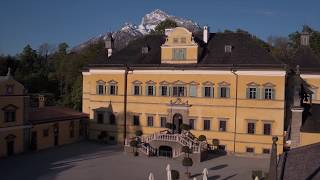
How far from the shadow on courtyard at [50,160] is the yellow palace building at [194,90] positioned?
387 centimetres

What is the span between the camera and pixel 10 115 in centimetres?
3941

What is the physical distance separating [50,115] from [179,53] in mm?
14481

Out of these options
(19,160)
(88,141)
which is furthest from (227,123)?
(19,160)

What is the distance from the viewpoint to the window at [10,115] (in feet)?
128

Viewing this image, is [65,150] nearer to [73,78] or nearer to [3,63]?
[73,78]

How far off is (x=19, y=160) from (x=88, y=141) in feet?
37.8

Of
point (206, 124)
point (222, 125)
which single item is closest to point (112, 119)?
point (206, 124)

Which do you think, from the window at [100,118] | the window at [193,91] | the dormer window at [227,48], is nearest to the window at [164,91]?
the window at [193,91]

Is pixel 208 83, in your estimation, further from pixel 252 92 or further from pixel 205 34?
→ pixel 205 34

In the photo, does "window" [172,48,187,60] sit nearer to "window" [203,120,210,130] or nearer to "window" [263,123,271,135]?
"window" [203,120,210,130]

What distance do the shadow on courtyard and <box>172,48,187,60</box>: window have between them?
420 inches

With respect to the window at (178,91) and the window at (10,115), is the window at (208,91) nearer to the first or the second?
A: the window at (178,91)

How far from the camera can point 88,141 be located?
157ft

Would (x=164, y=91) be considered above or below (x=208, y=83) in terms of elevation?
below
